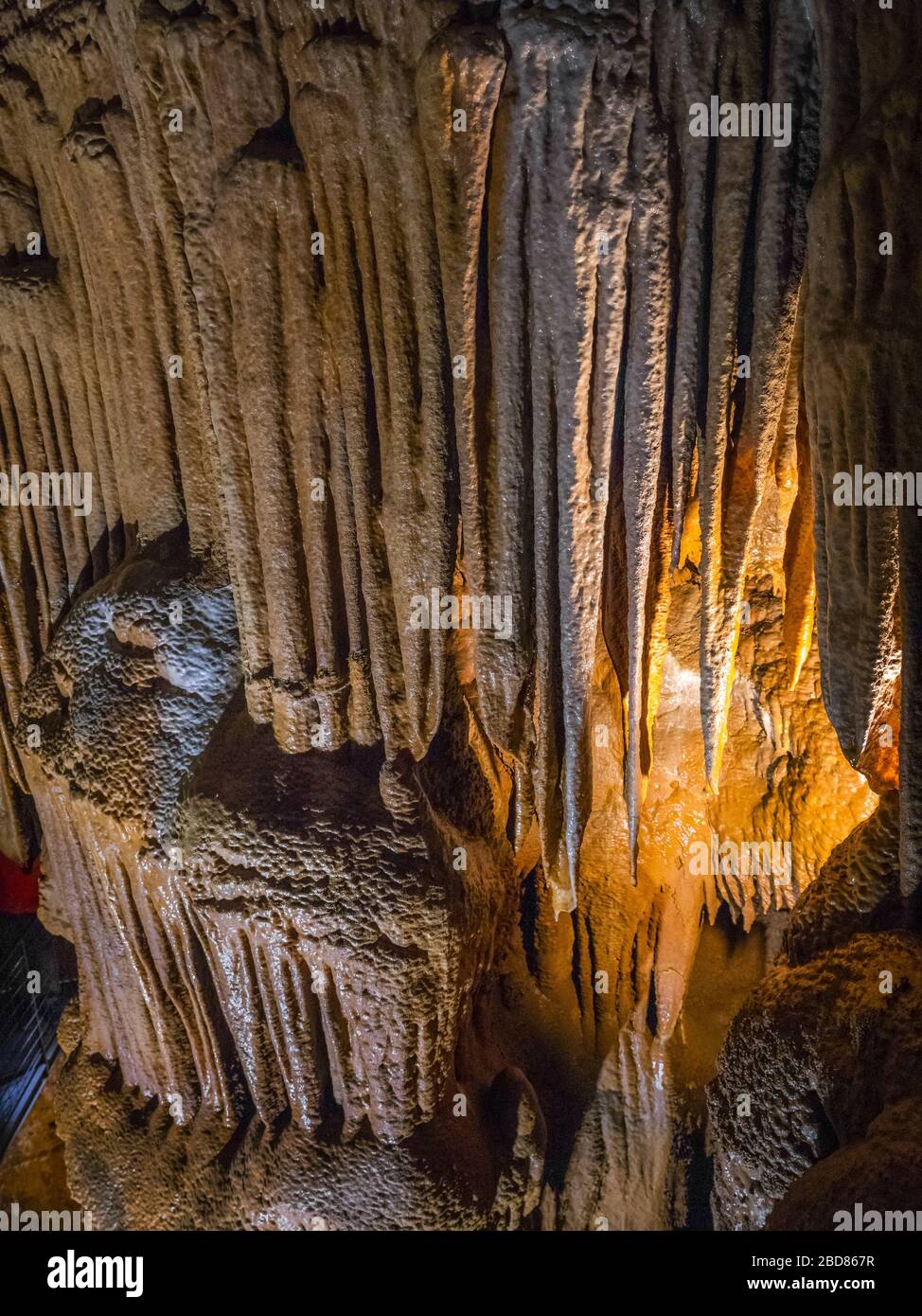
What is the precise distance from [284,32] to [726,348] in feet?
3.56

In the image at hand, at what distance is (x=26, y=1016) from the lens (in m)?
3.74

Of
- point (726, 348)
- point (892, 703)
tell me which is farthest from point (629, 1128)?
point (726, 348)

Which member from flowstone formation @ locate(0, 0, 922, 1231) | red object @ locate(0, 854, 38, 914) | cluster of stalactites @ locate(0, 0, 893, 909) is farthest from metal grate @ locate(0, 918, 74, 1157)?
cluster of stalactites @ locate(0, 0, 893, 909)

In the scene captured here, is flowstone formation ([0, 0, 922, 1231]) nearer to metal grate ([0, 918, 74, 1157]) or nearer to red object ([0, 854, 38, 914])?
red object ([0, 854, 38, 914])

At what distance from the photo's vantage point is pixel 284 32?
2.04m

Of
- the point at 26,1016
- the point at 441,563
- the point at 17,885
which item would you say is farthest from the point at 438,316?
the point at 26,1016

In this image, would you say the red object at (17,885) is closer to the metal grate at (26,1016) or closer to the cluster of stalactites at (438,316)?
the metal grate at (26,1016)

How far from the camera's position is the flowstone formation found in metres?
1.92

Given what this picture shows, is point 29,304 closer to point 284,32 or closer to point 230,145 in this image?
point 230,145

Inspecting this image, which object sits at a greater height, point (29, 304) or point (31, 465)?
point (29, 304)

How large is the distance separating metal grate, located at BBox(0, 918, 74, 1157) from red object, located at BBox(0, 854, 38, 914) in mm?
187

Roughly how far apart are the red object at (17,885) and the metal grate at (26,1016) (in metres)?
0.19

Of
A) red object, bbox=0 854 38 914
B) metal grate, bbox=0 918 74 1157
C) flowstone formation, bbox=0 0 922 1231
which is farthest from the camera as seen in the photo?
metal grate, bbox=0 918 74 1157

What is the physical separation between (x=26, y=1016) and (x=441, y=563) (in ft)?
8.65
